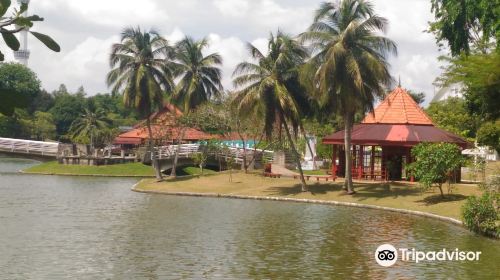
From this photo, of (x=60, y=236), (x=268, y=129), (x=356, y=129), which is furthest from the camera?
(x=356, y=129)

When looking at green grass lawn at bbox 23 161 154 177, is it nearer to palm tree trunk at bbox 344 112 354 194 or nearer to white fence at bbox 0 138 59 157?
white fence at bbox 0 138 59 157

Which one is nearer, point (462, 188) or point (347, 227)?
point (347, 227)

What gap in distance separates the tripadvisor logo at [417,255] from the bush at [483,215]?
301cm

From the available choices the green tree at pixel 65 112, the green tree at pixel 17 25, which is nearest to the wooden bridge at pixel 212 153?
the green tree at pixel 17 25

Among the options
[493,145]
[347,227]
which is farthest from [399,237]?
[493,145]

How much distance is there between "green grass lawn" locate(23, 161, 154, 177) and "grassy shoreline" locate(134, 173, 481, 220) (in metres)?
11.1

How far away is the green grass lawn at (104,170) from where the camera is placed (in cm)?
6084

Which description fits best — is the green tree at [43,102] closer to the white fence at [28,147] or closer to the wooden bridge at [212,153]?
the white fence at [28,147]

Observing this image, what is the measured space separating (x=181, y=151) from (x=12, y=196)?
67.8ft

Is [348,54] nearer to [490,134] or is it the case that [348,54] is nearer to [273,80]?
[273,80]

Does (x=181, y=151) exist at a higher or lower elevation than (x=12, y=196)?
higher

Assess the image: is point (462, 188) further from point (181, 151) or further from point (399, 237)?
point (181, 151)

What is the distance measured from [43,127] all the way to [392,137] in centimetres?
7713

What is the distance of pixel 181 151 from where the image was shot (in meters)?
57.2
